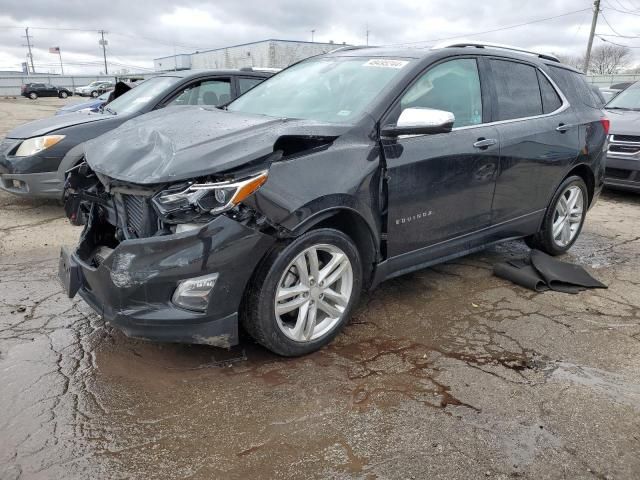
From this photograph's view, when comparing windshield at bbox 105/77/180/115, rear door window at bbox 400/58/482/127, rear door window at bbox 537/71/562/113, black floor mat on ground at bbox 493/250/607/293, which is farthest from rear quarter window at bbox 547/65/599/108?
windshield at bbox 105/77/180/115

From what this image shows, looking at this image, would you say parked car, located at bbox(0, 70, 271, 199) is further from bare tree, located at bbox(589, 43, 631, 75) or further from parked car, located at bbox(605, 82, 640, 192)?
bare tree, located at bbox(589, 43, 631, 75)

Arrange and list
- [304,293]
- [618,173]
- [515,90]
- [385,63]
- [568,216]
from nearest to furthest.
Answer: [304,293] → [385,63] → [515,90] → [568,216] → [618,173]

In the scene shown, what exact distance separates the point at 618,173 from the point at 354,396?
22.7 feet

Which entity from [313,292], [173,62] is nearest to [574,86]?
[313,292]

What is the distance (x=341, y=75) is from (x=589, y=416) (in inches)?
105

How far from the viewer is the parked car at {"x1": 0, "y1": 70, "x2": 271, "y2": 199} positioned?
18.7ft

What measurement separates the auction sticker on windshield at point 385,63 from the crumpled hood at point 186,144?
797mm

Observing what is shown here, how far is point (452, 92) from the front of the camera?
12.2 ft

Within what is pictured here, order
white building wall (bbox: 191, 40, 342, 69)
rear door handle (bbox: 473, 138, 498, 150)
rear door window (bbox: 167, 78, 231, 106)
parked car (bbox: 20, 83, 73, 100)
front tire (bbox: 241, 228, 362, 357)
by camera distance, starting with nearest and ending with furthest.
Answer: front tire (bbox: 241, 228, 362, 357), rear door handle (bbox: 473, 138, 498, 150), rear door window (bbox: 167, 78, 231, 106), white building wall (bbox: 191, 40, 342, 69), parked car (bbox: 20, 83, 73, 100)

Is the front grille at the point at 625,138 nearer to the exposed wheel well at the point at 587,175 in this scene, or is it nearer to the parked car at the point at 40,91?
the exposed wheel well at the point at 587,175

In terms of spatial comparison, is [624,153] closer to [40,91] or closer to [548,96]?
[548,96]

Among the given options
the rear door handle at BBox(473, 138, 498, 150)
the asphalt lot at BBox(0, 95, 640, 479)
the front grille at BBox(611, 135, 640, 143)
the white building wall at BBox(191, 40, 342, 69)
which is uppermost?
the white building wall at BBox(191, 40, 342, 69)

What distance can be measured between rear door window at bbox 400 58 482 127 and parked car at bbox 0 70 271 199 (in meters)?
3.82

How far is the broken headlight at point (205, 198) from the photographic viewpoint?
2.53 m
